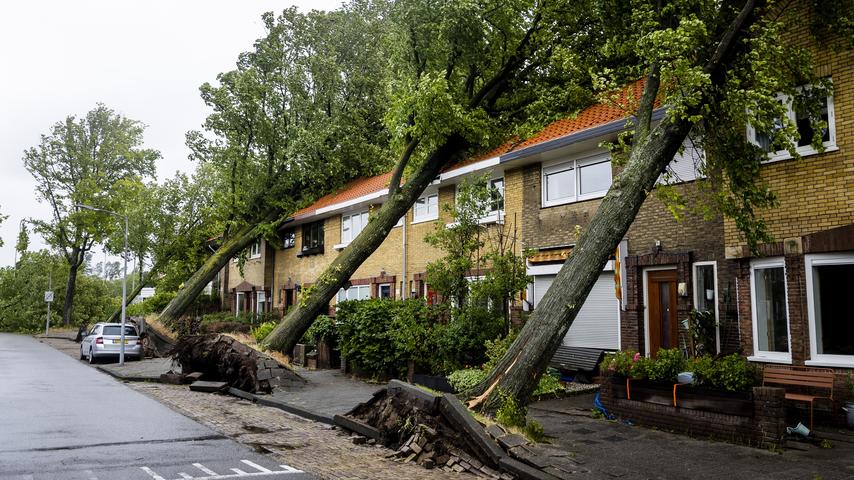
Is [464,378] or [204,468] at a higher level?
[464,378]

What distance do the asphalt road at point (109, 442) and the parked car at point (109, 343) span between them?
9.25m

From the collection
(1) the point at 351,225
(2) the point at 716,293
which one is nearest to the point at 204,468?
(2) the point at 716,293

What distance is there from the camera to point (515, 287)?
46.0 feet

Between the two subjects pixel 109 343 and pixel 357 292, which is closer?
pixel 109 343

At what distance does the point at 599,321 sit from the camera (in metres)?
15.1

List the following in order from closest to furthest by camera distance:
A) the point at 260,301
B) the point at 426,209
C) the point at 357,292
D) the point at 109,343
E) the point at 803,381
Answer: the point at 803,381 < the point at 426,209 < the point at 109,343 < the point at 357,292 < the point at 260,301

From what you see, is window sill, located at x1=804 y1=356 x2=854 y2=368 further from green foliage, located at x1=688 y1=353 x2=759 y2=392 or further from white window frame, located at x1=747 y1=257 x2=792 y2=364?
green foliage, located at x1=688 y1=353 x2=759 y2=392

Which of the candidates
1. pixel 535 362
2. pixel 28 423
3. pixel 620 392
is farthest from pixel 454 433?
pixel 28 423

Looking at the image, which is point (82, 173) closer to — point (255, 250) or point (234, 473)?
point (255, 250)

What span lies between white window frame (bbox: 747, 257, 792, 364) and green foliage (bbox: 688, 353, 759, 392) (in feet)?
3.98

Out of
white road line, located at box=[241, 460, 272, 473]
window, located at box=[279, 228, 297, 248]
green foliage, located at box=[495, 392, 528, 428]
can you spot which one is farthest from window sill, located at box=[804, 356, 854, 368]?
window, located at box=[279, 228, 297, 248]

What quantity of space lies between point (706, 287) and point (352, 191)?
18.0 metres

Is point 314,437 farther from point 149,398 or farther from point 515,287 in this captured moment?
point 149,398

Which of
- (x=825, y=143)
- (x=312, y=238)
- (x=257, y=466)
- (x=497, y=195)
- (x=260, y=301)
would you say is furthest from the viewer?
(x=260, y=301)
